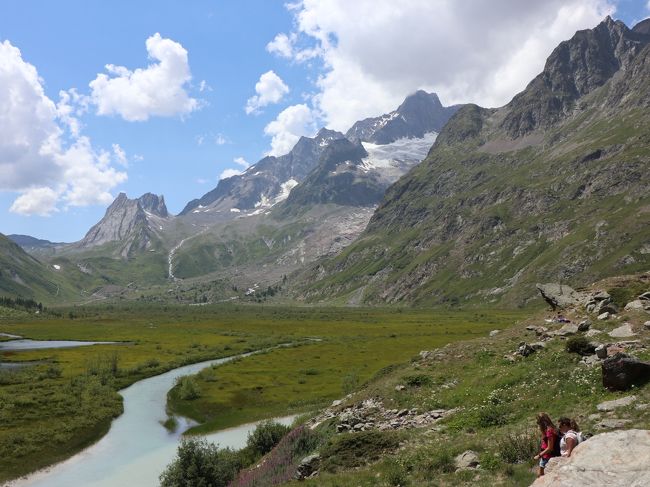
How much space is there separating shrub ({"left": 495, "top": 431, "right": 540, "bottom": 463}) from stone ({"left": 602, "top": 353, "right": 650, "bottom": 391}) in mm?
5427

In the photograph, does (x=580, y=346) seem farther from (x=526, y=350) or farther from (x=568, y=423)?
(x=568, y=423)

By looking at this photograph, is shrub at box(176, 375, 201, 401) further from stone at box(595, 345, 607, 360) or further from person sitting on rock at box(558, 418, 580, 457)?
person sitting on rock at box(558, 418, 580, 457)

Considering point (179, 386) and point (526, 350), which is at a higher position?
point (526, 350)

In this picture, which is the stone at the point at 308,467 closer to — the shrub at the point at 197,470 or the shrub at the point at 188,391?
the shrub at the point at 197,470

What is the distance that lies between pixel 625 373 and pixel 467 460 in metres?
9.21

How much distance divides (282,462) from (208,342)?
137970 mm

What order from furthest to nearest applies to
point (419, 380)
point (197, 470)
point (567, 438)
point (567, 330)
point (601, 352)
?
point (197, 470) < point (419, 380) < point (567, 330) < point (601, 352) < point (567, 438)

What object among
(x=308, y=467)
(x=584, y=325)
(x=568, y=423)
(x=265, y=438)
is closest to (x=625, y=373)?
(x=568, y=423)

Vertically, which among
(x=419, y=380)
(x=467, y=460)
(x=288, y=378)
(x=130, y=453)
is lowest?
(x=130, y=453)

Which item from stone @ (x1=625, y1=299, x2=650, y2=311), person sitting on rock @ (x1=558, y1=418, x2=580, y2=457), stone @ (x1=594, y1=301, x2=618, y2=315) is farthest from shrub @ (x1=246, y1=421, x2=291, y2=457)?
person sitting on rock @ (x1=558, y1=418, x2=580, y2=457)

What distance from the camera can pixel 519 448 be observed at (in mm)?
20906

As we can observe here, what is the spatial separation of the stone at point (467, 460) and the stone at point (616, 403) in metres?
6.31

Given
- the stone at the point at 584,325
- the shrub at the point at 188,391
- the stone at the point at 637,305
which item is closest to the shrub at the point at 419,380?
the stone at the point at 584,325

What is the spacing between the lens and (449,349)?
1732 inches
